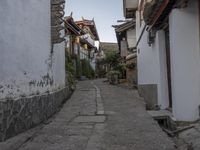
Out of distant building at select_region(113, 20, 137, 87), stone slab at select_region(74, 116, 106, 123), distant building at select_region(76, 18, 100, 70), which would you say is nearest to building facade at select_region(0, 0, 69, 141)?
stone slab at select_region(74, 116, 106, 123)

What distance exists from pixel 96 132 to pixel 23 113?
6.13ft

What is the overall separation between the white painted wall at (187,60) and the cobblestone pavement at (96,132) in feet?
3.10

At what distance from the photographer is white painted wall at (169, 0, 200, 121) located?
9.34 metres

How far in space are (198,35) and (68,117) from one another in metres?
4.84

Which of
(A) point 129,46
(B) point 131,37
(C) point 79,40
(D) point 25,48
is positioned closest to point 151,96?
(D) point 25,48

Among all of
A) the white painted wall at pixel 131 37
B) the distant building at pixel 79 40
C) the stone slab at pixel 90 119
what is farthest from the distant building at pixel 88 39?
the stone slab at pixel 90 119

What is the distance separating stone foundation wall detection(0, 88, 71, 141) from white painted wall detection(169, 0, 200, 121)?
384 centimetres

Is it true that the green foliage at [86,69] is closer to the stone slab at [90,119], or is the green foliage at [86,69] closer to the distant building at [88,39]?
the distant building at [88,39]

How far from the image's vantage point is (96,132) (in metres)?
9.08

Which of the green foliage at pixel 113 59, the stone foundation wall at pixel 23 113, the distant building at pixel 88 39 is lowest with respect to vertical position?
the stone foundation wall at pixel 23 113

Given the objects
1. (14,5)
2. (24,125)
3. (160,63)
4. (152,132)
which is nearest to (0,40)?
(14,5)

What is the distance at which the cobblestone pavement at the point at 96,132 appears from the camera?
7629mm

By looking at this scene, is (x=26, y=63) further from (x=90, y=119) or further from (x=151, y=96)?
(x=151, y=96)

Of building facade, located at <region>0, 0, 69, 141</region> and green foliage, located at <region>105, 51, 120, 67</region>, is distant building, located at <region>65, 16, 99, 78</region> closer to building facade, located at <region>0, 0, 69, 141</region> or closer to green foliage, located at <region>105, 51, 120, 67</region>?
green foliage, located at <region>105, 51, 120, 67</region>
